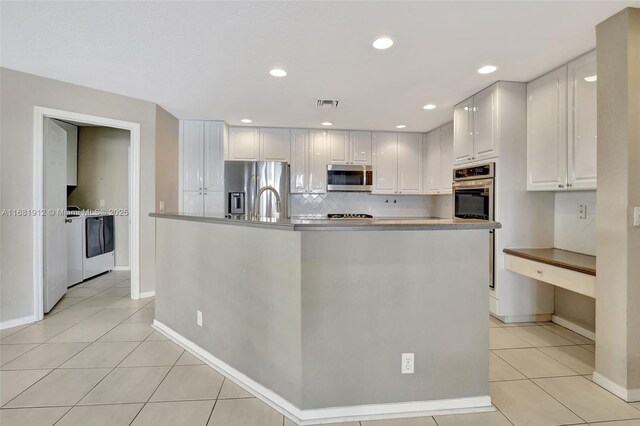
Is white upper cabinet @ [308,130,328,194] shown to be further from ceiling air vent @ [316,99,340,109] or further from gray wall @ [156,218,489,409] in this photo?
gray wall @ [156,218,489,409]

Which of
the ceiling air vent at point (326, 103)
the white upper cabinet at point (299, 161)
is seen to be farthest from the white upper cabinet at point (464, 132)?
the white upper cabinet at point (299, 161)

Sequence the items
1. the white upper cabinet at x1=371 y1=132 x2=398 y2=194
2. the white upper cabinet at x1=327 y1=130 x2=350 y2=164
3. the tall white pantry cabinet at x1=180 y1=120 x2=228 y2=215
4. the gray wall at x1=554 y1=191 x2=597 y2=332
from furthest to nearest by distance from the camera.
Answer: the white upper cabinet at x1=371 y1=132 x2=398 y2=194
the white upper cabinet at x1=327 y1=130 x2=350 y2=164
the tall white pantry cabinet at x1=180 y1=120 x2=228 y2=215
the gray wall at x1=554 y1=191 x2=597 y2=332

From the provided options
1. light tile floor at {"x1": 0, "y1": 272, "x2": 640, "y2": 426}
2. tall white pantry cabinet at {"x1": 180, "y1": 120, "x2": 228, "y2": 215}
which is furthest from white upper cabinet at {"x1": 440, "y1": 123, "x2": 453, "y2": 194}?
tall white pantry cabinet at {"x1": 180, "y1": 120, "x2": 228, "y2": 215}

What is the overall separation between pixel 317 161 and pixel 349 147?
1.86 ft

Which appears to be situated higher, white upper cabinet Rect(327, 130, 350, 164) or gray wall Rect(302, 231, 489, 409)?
white upper cabinet Rect(327, 130, 350, 164)

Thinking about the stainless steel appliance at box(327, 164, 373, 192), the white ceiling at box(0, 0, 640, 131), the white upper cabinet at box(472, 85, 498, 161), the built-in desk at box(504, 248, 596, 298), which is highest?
the white ceiling at box(0, 0, 640, 131)

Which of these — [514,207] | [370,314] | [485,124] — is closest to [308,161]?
[485,124]

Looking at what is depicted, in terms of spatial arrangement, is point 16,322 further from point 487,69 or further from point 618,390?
point 487,69

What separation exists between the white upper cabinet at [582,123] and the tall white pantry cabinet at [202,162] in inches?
161

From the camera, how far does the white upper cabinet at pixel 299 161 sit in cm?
498

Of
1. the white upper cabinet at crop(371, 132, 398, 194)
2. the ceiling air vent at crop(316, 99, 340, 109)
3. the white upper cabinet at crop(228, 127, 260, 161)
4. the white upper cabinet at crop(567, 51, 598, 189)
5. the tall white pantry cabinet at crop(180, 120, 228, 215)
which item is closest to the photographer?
the white upper cabinet at crop(567, 51, 598, 189)

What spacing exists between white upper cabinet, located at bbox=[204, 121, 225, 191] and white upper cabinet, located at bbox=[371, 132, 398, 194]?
2367 millimetres

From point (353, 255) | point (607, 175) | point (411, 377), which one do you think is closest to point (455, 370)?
point (411, 377)

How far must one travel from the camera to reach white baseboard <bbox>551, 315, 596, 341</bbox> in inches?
110
